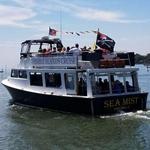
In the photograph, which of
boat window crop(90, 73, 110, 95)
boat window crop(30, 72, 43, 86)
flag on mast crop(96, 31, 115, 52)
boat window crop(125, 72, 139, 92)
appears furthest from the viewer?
boat window crop(30, 72, 43, 86)

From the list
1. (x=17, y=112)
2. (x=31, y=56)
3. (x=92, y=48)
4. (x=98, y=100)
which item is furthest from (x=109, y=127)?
(x=31, y=56)

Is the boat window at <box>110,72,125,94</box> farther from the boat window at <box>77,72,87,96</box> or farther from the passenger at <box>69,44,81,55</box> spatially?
the passenger at <box>69,44,81,55</box>

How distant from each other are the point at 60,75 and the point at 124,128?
19.7 ft

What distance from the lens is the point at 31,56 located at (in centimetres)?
2722

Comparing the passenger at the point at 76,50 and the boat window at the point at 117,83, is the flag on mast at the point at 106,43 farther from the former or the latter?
the boat window at the point at 117,83

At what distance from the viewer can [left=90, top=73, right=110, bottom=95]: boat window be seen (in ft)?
73.4

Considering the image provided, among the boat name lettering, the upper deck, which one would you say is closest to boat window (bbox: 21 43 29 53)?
the upper deck

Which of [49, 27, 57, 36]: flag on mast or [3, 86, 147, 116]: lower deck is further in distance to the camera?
[49, 27, 57, 36]: flag on mast

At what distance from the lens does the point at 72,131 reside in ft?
62.4

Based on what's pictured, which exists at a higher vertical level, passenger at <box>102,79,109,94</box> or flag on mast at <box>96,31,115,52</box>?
flag on mast at <box>96,31,115,52</box>

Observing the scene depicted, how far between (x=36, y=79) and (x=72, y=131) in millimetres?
7564

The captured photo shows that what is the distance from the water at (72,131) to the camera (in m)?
16.2

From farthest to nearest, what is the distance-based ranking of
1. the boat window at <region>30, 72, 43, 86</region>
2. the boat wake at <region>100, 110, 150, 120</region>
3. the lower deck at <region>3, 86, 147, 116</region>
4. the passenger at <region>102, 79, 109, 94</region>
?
the boat window at <region>30, 72, 43, 86</region>, the passenger at <region>102, 79, 109, 94</region>, the lower deck at <region>3, 86, 147, 116</region>, the boat wake at <region>100, 110, 150, 120</region>

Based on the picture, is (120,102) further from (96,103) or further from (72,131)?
(72,131)
